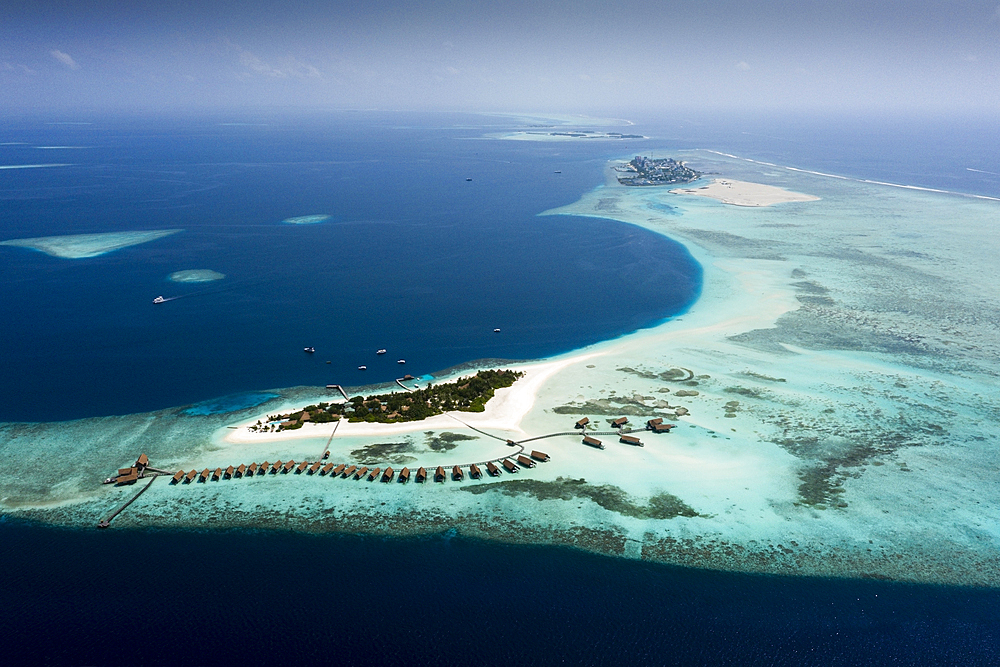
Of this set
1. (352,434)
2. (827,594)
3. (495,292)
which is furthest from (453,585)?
(495,292)

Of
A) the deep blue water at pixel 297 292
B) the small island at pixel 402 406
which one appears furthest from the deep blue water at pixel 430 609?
the deep blue water at pixel 297 292

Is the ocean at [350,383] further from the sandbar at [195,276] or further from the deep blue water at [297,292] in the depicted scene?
Answer: the sandbar at [195,276]

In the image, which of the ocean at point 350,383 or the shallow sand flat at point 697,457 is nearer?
the ocean at point 350,383

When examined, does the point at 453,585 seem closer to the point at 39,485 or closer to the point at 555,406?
the point at 555,406

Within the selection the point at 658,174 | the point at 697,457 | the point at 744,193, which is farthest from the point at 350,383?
the point at 658,174

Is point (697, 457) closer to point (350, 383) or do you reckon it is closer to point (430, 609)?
point (430, 609)

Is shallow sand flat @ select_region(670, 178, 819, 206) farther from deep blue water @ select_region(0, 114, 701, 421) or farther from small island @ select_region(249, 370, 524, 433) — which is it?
small island @ select_region(249, 370, 524, 433)
